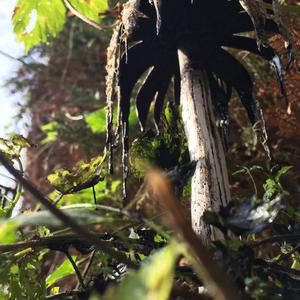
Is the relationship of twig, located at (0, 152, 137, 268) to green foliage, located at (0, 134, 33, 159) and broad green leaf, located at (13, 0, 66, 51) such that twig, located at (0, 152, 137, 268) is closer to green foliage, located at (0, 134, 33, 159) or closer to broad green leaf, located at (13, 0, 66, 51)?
green foliage, located at (0, 134, 33, 159)

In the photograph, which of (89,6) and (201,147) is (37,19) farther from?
(201,147)

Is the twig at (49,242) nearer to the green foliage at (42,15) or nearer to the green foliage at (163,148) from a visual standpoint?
the green foliage at (163,148)

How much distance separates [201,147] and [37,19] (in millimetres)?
636

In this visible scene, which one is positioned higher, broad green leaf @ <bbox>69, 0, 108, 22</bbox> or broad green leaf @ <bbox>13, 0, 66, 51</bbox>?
broad green leaf @ <bbox>13, 0, 66, 51</bbox>

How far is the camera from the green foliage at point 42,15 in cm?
92

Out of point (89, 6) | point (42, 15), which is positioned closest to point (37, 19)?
point (42, 15)

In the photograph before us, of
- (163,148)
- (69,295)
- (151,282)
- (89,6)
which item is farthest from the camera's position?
(89,6)

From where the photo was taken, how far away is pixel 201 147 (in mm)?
518

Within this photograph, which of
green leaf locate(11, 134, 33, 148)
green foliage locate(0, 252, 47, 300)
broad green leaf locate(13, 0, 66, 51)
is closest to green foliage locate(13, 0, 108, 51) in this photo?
broad green leaf locate(13, 0, 66, 51)

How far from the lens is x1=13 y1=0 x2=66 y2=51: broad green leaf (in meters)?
0.93

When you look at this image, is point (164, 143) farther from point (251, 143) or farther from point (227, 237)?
point (251, 143)

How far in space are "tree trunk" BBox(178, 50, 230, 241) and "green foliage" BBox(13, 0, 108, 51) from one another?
1.16ft

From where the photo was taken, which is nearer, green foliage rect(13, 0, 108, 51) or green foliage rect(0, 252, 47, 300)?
green foliage rect(0, 252, 47, 300)

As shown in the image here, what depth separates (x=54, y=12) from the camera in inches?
39.2
